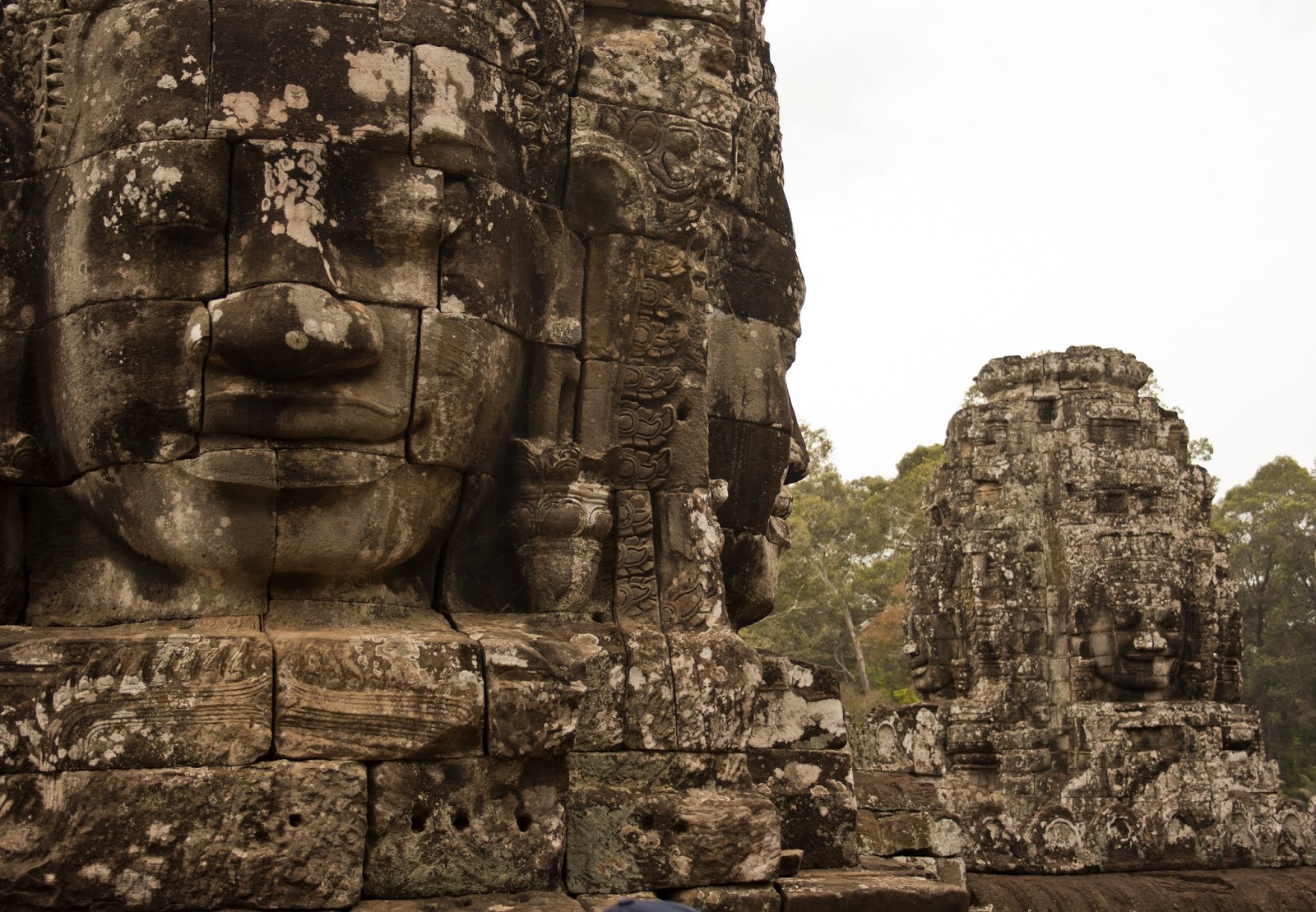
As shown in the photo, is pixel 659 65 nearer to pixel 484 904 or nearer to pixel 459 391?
pixel 459 391

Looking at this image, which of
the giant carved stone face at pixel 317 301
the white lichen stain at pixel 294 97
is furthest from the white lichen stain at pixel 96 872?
the white lichen stain at pixel 294 97

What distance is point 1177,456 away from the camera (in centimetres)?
2167

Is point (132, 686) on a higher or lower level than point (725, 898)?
higher

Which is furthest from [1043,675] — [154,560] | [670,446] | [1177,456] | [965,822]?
[154,560]

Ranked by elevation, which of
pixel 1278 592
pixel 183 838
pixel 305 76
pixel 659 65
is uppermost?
pixel 1278 592

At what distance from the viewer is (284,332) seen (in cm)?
537

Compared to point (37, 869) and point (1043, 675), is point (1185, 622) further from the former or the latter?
point (37, 869)

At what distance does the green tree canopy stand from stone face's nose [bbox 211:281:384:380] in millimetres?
40652

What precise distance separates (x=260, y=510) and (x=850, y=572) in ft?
132

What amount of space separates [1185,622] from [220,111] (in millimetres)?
17566

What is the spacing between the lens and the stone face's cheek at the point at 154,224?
5.51 m

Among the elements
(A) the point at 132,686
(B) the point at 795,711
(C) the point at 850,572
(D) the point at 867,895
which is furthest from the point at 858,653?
(A) the point at 132,686

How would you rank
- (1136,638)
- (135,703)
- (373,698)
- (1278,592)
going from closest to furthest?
(135,703) < (373,698) < (1136,638) < (1278,592)

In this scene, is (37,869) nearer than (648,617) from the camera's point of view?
Yes
